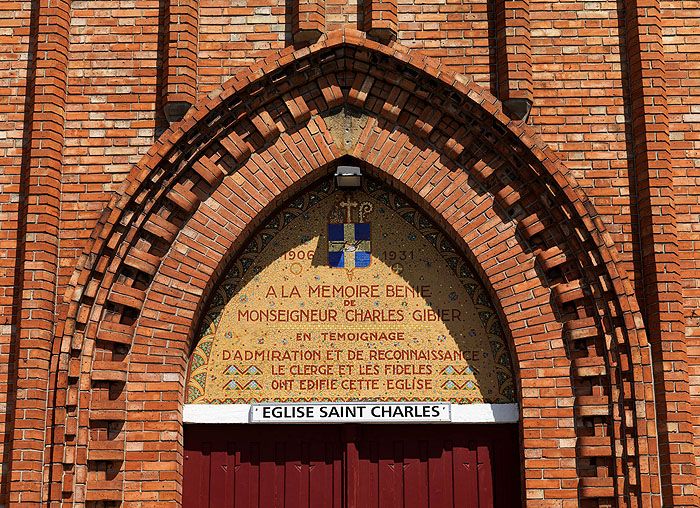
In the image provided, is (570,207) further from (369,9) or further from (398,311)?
(369,9)

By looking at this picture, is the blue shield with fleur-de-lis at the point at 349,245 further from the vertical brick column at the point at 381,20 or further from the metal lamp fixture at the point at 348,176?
the vertical brick column at the point at 381,20

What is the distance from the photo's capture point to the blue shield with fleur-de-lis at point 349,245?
35.4ft

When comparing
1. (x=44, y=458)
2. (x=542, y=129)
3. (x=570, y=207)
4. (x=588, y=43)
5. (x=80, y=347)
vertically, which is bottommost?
(x=44, y=458)

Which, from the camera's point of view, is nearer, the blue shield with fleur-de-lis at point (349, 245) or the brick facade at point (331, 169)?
the brick facade at point (331, 169)

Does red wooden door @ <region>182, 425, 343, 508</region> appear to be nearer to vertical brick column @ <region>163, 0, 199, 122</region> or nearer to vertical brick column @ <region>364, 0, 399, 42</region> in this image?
vertical brick column @ <region>163, 0, 199, 122</region>

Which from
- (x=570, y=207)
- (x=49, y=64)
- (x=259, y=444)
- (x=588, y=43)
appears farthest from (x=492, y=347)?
(x=49, y=64)

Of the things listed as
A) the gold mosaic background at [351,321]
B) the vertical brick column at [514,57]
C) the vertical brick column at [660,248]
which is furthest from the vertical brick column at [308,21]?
the vertical brick column at [660,248]

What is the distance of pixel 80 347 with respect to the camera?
9.99 metres

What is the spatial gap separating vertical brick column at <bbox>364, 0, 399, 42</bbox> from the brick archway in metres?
0.13

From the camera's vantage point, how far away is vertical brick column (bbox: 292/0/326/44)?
1063 centimetres

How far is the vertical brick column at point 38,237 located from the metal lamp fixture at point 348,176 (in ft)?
7.96

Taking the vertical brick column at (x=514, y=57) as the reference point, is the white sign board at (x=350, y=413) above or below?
below

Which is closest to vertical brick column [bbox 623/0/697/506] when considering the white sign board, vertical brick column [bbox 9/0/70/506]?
the white sign board

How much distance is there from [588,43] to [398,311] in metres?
2.92
